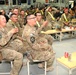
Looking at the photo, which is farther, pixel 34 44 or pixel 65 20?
pixel 65 20

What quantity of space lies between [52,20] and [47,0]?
538 centimetres

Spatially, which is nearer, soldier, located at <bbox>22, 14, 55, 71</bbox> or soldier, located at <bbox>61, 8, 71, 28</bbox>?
soldier, located at <bbox>22, 14, 55, 71</bbox>

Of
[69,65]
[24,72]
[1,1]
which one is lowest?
[24,72]

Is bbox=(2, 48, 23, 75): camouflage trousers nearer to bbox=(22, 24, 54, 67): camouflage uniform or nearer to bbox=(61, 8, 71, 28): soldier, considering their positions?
bbox=(22, 24, 54, 67): camouflage uniform

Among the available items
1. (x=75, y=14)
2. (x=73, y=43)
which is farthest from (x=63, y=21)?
(x=75, y=14)

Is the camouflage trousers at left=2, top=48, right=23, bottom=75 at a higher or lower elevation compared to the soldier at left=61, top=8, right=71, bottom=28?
lower

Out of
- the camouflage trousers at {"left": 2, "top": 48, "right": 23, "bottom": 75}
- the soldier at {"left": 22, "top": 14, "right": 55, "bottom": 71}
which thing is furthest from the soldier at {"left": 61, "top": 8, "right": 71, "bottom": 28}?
the camouflage trousers at {"left": 2, "top": 48, "right": 23, "bottom": 75}

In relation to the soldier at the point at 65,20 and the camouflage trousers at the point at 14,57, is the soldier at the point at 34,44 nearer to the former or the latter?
the camouflage trousers at the point at 14,57

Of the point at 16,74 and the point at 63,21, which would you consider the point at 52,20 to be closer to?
the point at 63,21

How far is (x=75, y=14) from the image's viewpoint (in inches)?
388

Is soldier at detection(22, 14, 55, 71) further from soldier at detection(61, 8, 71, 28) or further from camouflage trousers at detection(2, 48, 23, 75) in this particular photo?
soldier at detection(61, 8, 71, 28)

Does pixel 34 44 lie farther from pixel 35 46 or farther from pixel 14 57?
pixel 14 57

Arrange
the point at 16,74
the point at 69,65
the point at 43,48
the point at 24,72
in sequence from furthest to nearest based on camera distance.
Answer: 1. the point at 24,72
2. the point at 43,48
3. the point at 16,74
4. the point at 69,65

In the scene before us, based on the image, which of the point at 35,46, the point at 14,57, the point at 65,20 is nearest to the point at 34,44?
the point at 35,46
